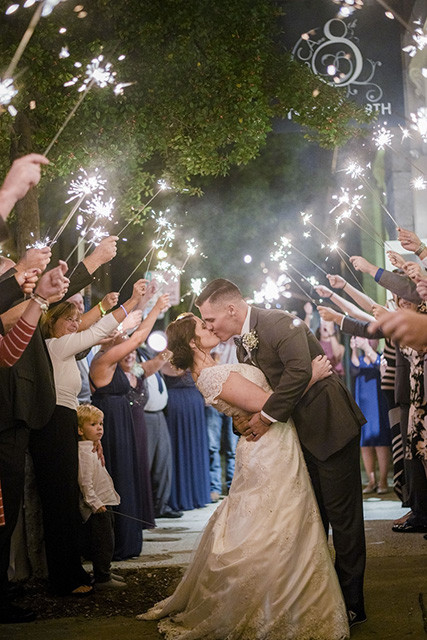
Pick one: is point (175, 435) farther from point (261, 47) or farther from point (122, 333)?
point (261, 47)

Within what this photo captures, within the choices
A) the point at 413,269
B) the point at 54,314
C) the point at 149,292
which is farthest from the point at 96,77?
the point at 413,269

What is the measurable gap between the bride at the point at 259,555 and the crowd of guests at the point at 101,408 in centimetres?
100

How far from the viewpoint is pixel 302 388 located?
4367 millimetres

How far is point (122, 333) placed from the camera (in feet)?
22.6

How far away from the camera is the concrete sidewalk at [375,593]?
4.40m

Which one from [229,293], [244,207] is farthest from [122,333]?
[244,207]

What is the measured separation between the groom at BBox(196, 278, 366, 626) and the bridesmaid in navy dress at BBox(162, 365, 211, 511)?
17.2 ft

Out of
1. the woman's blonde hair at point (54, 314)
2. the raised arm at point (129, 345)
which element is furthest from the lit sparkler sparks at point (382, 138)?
the woman's blonde hair at point (54, 314)

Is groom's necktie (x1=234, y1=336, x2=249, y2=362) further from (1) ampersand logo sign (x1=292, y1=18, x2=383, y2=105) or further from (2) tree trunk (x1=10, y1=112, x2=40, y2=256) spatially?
(1) ampersand logo sign (x1=292, y1=18, x2=383, y2=105)

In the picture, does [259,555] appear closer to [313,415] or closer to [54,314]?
[313,415]

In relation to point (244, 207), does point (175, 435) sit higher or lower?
lower

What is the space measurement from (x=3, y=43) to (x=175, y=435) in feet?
16.1

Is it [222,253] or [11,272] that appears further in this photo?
[222,253]

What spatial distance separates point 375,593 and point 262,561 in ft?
4.33
